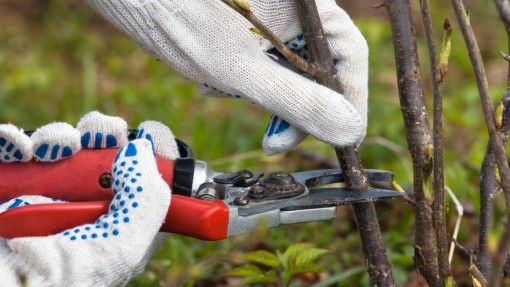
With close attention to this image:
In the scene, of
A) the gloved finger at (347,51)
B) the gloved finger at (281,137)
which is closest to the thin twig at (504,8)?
the gloved finger at (347,51)

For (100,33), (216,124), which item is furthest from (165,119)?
(100,33)

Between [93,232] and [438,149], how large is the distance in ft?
2.17

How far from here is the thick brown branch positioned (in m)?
1.23

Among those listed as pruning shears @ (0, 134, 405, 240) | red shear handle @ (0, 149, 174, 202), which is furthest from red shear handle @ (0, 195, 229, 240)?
red shear handle @ (0, 149, 174, 202)

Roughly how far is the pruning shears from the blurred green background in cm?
9

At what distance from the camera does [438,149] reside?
4.20 ft

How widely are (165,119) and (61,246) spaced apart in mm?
1764

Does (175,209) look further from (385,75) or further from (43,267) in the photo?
(385,75)

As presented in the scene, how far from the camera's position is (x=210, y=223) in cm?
126

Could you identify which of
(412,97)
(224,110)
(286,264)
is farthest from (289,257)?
(224,110)

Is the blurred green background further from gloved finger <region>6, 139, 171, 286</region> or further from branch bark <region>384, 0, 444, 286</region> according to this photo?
branch bark <region>384, 0, 444, 286</region>

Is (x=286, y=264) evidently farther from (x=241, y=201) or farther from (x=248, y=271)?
(x=241, y=201)

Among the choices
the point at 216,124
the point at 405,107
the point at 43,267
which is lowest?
the point at 216,124

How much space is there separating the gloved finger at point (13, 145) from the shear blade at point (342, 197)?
1.73ft
